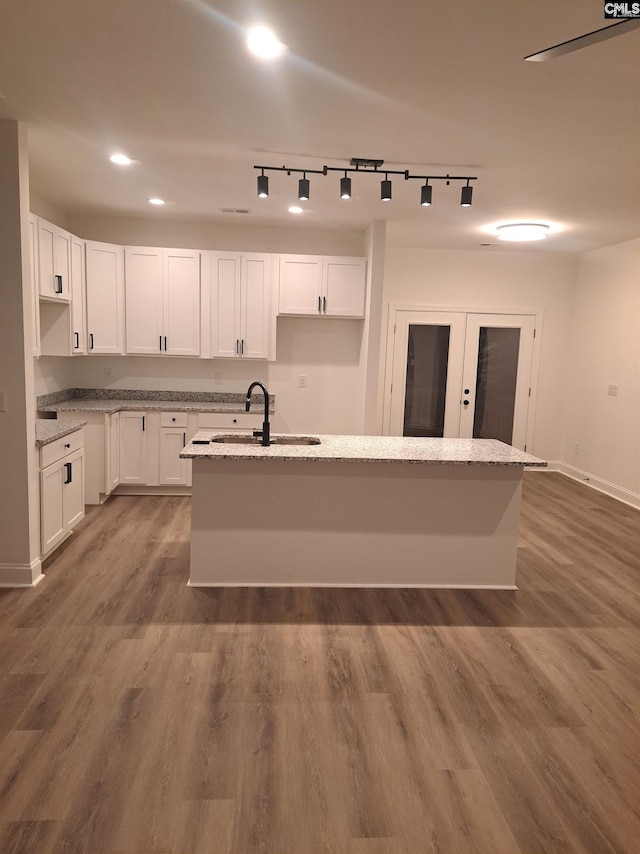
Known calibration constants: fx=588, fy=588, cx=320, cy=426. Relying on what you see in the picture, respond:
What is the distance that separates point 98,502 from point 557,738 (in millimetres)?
4349

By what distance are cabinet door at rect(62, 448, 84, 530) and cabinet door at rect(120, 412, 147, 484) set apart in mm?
957

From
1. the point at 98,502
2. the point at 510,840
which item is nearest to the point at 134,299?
the point at 98,502

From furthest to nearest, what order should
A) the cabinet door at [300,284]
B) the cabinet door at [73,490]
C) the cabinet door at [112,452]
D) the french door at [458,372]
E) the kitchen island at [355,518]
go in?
the french door at [458,372] → the cabinet door at [300,284] → the cabinet door at [112,452] → the cabinet door at [73,490] → the kitchen island at [355,518]

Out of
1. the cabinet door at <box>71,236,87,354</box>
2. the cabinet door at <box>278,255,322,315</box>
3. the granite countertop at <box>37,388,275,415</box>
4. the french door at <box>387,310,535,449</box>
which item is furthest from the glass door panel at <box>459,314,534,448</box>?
the cabinet door at <box>71,236,87,354</box>

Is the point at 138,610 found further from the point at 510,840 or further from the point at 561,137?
the point at 561,137

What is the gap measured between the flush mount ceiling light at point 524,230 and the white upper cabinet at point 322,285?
139cm

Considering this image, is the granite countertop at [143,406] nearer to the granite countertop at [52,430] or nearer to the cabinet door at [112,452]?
the cabinet door at [112,452]

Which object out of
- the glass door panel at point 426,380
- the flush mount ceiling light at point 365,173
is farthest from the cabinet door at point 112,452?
the glass door panel at point 426,380

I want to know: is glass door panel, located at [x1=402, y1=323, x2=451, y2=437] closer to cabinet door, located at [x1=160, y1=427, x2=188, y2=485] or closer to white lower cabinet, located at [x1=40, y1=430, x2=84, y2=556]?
cabinet door, located at [x1=160, y1=427, x2=188, y2=485]

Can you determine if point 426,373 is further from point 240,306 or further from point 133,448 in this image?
point 133,448

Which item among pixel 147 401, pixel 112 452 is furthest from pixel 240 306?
pixel 112 452

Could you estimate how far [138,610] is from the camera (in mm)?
3371

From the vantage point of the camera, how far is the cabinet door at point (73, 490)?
14.1 feet

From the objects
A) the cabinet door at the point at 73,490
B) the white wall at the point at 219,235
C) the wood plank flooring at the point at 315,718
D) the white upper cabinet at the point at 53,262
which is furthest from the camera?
the white wall at the point at 219,235
